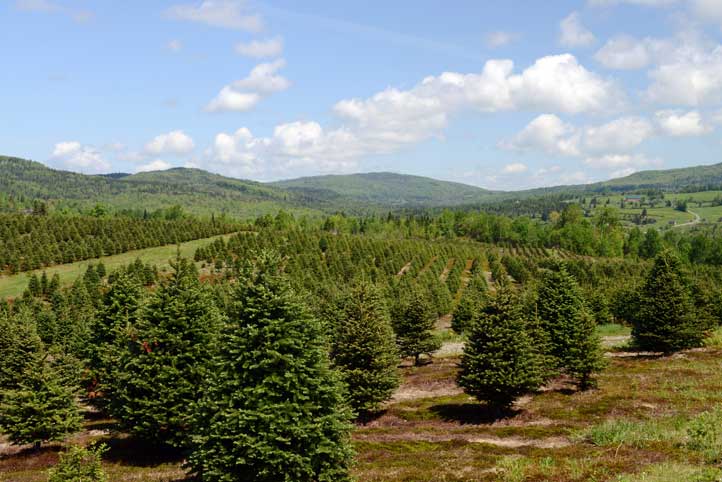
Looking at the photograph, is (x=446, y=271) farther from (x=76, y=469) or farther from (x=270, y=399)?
(x=76, y=469)

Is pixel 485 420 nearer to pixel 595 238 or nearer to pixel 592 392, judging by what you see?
pixel 592 392

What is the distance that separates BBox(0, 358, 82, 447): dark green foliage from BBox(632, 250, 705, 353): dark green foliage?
5492 centimetres

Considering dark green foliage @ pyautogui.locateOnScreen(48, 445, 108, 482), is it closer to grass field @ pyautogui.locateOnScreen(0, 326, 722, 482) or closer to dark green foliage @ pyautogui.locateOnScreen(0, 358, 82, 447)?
grass field @ pyautogui.locateOnScreen(0, 326, 722, 482)

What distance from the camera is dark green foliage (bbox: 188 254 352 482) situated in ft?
56.8

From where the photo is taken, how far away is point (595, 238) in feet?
601

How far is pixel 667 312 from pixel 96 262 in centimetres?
13125

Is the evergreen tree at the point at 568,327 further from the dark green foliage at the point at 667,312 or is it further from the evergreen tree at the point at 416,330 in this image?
the evergreen tree at the point at 416,330

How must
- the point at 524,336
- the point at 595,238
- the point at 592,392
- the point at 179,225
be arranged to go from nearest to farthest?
the point at 524,336
the point at 592,392
the point at 179,225
the point at 595,238

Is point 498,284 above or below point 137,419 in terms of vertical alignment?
above

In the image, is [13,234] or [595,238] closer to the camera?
[13,234]

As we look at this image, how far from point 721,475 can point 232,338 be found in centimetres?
1792

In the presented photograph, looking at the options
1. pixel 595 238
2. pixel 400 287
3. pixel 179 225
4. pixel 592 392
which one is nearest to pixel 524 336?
pixel 592 392

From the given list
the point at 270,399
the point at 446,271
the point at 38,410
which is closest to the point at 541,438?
the point at 270,399

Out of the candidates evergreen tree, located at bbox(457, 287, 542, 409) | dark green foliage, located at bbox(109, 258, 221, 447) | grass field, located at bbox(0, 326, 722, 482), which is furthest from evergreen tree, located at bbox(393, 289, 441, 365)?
dark green foliage, located at bbox(109, 258, 221, 447)
